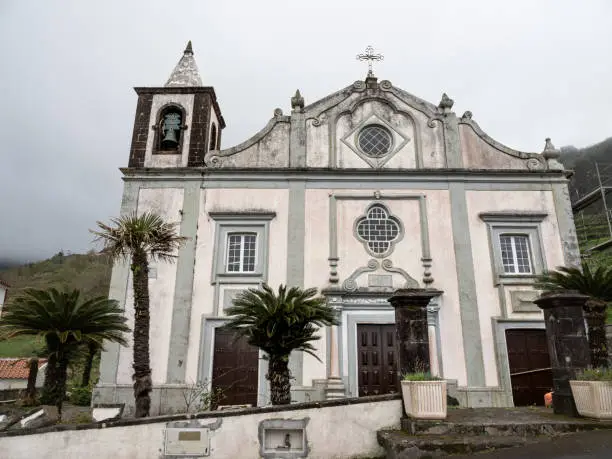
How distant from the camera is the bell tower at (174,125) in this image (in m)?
16.6

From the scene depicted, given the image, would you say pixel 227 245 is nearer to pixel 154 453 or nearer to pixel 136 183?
pixel 136 183


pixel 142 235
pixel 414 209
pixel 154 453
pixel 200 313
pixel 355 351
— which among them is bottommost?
pixel 154 453

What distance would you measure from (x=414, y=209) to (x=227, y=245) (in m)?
6.23

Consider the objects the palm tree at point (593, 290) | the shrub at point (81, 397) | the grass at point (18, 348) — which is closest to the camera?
the palm tree at point (593, 290)

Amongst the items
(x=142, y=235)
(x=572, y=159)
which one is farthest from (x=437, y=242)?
(x=572, y=159)

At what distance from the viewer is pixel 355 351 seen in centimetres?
1416

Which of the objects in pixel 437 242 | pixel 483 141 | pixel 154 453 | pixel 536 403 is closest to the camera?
pixel 154 453

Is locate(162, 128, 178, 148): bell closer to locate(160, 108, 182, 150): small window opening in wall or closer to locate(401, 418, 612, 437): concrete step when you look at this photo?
locate(160, 108, 182, 150): small window opening in wall

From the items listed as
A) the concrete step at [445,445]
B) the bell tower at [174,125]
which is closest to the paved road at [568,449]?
the concrete step at [445,445]

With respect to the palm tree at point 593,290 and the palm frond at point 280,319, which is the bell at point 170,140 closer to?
the palm frond at point 280,319

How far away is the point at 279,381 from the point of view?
1014 cm

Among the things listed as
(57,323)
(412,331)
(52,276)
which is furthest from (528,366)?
(52,276)

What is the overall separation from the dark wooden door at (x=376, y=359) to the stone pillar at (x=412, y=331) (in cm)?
539

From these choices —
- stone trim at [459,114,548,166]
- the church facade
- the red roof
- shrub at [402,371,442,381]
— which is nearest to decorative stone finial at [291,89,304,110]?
the church facade
